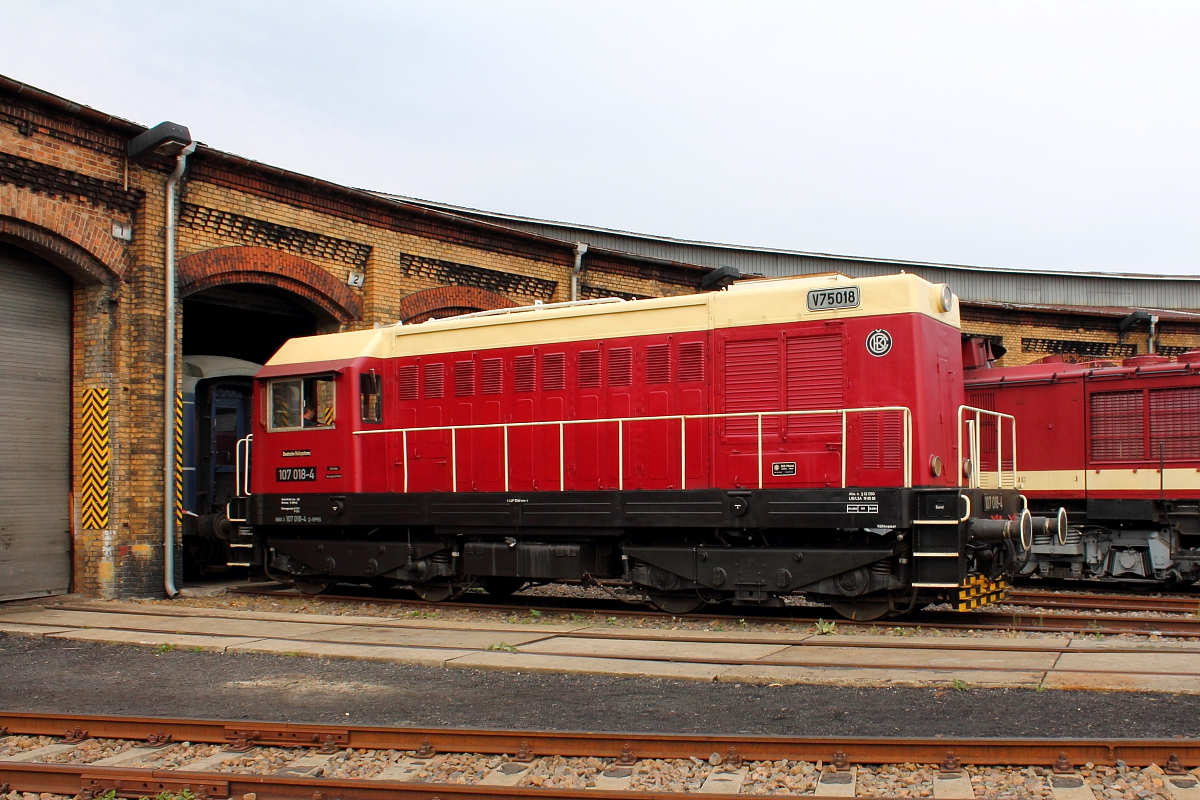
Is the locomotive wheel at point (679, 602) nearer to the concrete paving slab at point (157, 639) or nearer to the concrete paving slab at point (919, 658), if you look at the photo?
the concrete paving slab at point (919, 658)

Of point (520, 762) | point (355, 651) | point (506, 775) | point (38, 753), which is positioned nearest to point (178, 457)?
point (355, 651)

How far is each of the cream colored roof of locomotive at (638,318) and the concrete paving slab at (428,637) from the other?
3555mm

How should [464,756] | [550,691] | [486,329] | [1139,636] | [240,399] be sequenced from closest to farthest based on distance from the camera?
[464,756] < [550,691] < [1139,636] < [486,329] < [240,399]

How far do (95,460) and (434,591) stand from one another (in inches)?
196

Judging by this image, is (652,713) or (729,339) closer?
(652,713)

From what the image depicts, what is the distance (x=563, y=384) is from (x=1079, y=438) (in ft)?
25.2

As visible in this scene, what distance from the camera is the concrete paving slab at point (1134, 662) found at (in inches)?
288

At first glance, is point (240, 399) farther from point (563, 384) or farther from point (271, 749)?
point (271, 749)

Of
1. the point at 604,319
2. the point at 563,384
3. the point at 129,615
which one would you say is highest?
the point at 604,319

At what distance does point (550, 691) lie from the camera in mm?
7105

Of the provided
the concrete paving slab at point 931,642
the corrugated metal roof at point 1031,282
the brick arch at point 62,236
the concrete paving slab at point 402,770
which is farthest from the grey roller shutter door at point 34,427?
the corrugated metal roof at point 1031,282

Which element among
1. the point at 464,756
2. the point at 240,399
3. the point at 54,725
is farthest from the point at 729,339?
the point at 240,399

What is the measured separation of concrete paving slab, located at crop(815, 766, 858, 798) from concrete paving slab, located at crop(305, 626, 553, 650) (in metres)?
4.26

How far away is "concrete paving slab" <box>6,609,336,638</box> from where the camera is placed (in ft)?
32.6
